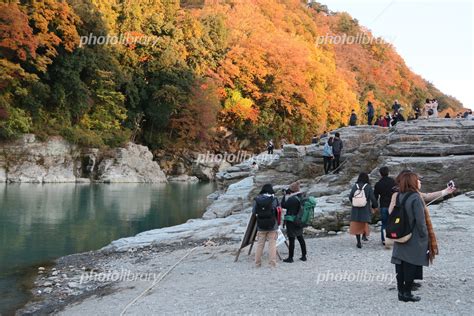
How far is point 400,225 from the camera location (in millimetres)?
6617

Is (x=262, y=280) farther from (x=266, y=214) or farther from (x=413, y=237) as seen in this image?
(x=413, y=237)

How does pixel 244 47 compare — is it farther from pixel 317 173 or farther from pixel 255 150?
pixel 317 173

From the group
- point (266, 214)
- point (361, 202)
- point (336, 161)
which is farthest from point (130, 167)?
point (266, 214)

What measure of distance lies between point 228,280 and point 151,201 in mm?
22725

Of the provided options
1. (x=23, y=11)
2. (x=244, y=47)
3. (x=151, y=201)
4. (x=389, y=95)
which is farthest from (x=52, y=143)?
(x=389, y=95)

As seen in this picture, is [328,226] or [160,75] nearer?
[328,226]

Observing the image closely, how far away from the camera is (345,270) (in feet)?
30.7

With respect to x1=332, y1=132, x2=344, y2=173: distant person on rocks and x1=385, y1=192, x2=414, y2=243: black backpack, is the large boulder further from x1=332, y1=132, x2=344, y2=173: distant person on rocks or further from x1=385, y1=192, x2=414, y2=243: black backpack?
x1=385, y1=192, x2=414, y2=243: black backpack

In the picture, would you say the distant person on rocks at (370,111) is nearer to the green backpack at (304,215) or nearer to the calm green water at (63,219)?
the calm green water at (63,219)
